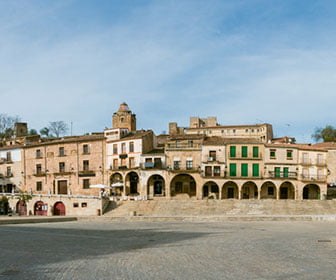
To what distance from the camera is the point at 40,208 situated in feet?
178

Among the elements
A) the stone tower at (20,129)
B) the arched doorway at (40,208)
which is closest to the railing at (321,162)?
the arched doorway at (40,208)

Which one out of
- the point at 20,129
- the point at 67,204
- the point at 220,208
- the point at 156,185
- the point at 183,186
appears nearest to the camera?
the point at 220,208

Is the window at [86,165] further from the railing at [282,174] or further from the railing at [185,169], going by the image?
the railing at [282,174]

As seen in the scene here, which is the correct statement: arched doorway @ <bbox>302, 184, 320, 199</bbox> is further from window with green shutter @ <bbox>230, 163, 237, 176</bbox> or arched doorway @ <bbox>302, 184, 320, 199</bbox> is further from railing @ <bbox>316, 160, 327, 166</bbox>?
window with green shutter @ <bbox>230, 163, 237, 176</bbox>

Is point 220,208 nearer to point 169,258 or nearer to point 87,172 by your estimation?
point 87,172

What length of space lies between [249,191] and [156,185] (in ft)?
42.1

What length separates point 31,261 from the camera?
621 inches

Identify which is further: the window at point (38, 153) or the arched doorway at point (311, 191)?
the window at point (38, 153)

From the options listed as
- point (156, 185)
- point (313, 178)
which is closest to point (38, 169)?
point (156, 185)

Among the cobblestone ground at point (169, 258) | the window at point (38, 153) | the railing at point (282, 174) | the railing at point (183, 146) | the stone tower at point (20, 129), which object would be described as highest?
the stone tower at point (20, 129)

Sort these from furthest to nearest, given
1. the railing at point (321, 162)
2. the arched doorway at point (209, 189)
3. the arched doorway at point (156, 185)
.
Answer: the arched doorway at point (156, 185), the arched doorway at point (209, 189), the railing at point (321, 162)

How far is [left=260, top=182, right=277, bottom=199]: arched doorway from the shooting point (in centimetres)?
5659

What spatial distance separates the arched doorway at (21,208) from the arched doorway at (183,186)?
64.6ft

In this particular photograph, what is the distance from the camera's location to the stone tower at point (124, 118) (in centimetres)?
7319
